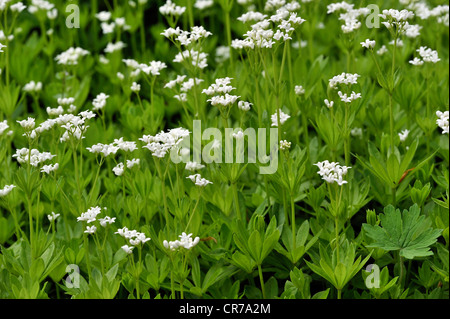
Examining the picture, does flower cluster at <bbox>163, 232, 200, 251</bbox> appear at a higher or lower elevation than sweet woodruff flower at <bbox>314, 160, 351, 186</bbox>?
lower

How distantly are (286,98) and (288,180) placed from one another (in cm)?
73

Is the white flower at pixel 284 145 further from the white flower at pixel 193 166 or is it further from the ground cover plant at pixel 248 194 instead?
the white flower at pixel 193 166

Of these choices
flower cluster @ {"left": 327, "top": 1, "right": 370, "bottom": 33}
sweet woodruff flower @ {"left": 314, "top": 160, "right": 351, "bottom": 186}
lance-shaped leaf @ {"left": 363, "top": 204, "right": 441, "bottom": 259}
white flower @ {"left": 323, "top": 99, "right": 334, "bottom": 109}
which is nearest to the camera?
sweet woodruff flower @ {"left": 314, "top": 160, "right": 351, "bottom": 186}

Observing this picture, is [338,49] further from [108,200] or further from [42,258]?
[42,258]

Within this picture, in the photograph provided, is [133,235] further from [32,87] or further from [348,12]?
[348,12]

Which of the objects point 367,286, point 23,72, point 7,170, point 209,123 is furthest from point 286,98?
point 23,72

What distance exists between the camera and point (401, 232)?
2.36 m

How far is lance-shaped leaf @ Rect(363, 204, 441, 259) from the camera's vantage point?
2.32m

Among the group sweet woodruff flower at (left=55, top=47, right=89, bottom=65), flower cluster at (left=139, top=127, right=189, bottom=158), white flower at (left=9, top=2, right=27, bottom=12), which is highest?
white flower at (left=9, top=2, right=27, bottom=12)

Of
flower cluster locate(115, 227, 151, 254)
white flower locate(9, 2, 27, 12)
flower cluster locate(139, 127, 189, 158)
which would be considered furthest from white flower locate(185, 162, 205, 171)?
white flower locate(9, 2, 27, 12)

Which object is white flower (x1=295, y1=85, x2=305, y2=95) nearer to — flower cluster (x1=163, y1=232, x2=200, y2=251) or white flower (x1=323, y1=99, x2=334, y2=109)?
white flower (x1=323, y1=99, x2=334, y2=109)

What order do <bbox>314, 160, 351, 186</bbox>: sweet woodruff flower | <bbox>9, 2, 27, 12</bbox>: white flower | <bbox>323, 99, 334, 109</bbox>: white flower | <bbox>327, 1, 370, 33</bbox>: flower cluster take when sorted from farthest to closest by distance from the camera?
<bbox>9, 2, 27, 12</bbox>: white flower, <bbox>327, 1, 370, 33</bbox>: flower cluster, <bbox>323, 99, 334, 109</bbox>: white flower, <bbox>314, 160, 351, 186</bbox>: sweet woodruff flower

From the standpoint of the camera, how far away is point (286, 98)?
123 inches

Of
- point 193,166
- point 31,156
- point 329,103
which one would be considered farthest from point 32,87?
point 329,103
